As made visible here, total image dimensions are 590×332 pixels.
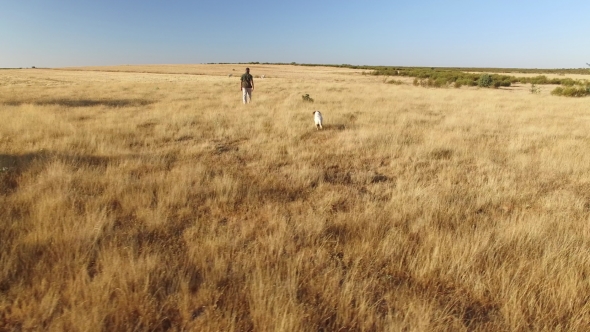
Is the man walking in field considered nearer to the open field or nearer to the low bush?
the open field

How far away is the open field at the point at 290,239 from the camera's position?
7.59 ft

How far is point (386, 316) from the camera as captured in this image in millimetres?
2309

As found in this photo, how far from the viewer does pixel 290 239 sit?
3.30 metres

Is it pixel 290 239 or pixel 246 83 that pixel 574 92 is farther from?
pixel 290 239

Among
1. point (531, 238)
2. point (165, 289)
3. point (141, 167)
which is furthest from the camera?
point (141, 167)

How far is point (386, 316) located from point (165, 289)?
1691 millimetres

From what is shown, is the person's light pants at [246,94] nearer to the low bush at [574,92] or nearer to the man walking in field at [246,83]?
the man walking in field at [246,83]

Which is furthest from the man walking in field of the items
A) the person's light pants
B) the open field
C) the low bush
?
the low bush

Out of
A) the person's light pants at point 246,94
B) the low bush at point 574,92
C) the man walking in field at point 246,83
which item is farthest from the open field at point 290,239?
the low bush at point 574,92

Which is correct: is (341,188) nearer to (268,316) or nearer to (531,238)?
(531,238)

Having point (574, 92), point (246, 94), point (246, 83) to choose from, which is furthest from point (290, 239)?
point (574, 92)

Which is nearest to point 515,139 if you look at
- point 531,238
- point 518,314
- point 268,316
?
point 531,238

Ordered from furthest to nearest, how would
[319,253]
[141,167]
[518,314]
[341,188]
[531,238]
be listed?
[141,167] < [341,188] < [531,238] < [319,253] < [518,314]

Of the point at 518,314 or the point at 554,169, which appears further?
the point at 554,169
